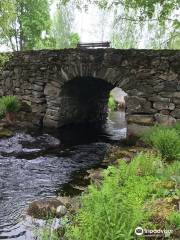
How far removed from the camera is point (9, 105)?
1429cm

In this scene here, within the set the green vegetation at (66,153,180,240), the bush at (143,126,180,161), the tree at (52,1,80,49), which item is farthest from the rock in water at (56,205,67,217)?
the tree at (52,1,80,49)

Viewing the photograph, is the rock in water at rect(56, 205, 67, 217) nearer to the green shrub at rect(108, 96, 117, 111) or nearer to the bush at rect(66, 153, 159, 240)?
the bush at rect(66, 153, 159, 240)

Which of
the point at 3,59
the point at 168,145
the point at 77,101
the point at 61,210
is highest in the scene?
the point at 3,59

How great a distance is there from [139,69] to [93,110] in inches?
227

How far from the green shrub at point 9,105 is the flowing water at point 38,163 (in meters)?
1.76

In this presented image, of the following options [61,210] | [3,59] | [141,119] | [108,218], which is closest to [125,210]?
[108,218]

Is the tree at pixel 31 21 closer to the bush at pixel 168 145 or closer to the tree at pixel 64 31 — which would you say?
the tree at pixel 64 31

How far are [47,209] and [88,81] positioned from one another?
965 cm

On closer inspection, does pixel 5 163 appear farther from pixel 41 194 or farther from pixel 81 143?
pixel 81 143

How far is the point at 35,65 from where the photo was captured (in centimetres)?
1396

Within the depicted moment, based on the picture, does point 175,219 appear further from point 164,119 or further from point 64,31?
point 64,31

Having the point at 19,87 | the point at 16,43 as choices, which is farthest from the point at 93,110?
the point at 16,43

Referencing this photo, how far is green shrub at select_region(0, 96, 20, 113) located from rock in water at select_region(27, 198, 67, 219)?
858 centimetres

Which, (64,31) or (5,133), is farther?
(64,31)
